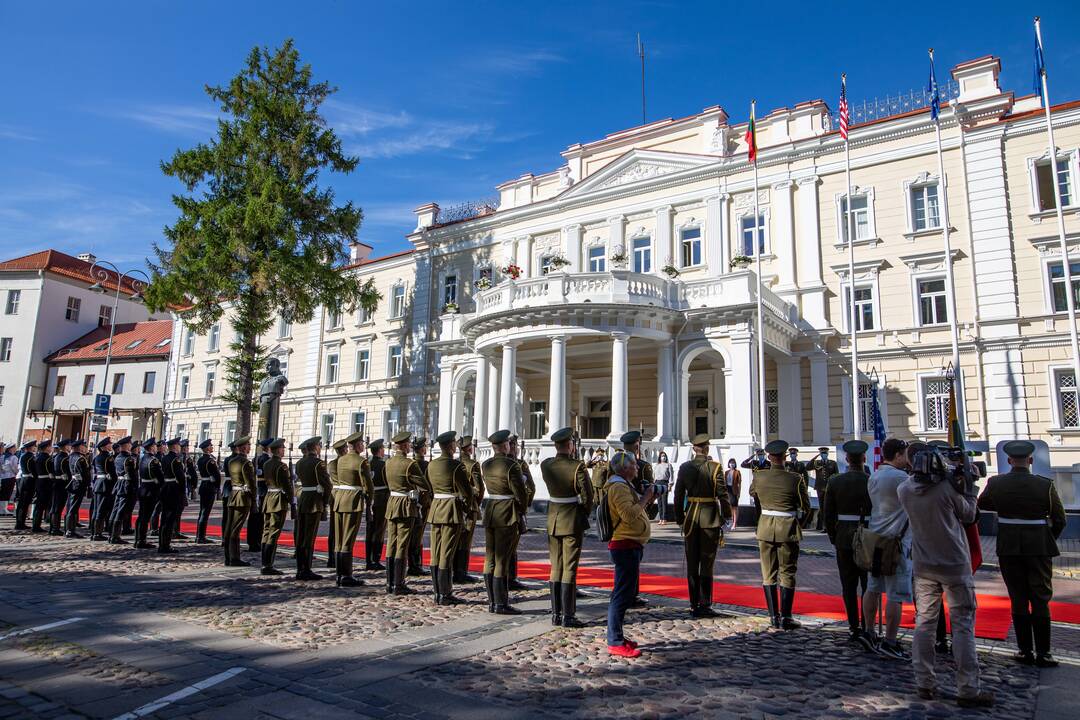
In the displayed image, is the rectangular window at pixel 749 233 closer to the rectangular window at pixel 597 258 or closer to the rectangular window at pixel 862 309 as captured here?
the rectangular window at pixel 862 309

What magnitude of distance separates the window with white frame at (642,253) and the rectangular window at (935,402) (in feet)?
35.2

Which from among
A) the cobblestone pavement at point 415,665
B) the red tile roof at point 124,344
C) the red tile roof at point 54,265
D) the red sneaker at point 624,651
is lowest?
the cobblestone pavement at point 415,665

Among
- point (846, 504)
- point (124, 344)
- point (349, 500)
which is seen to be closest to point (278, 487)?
point (349, 500)

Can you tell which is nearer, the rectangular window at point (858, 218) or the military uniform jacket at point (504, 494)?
the military uniform jacket at point (504, 494)

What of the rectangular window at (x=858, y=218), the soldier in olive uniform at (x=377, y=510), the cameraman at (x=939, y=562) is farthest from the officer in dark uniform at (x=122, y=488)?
the rectangular window at (x=858, y=218)

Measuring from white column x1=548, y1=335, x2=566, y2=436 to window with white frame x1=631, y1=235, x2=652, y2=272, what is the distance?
7.61 m

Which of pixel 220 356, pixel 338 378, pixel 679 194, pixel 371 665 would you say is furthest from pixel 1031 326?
pixel 220 356

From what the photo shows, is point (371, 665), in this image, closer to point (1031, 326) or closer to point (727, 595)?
point (727, 595)

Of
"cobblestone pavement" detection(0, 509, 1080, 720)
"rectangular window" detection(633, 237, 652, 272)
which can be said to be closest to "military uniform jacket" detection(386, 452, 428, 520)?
"cobblestone pavement" detection(0, 509, 1080, 720)

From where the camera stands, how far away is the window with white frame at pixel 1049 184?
2033 cm

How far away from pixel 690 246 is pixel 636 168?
13.6 feet

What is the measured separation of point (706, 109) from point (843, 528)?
23.3 m

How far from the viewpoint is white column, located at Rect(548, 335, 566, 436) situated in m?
20.8

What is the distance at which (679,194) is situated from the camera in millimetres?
26859
